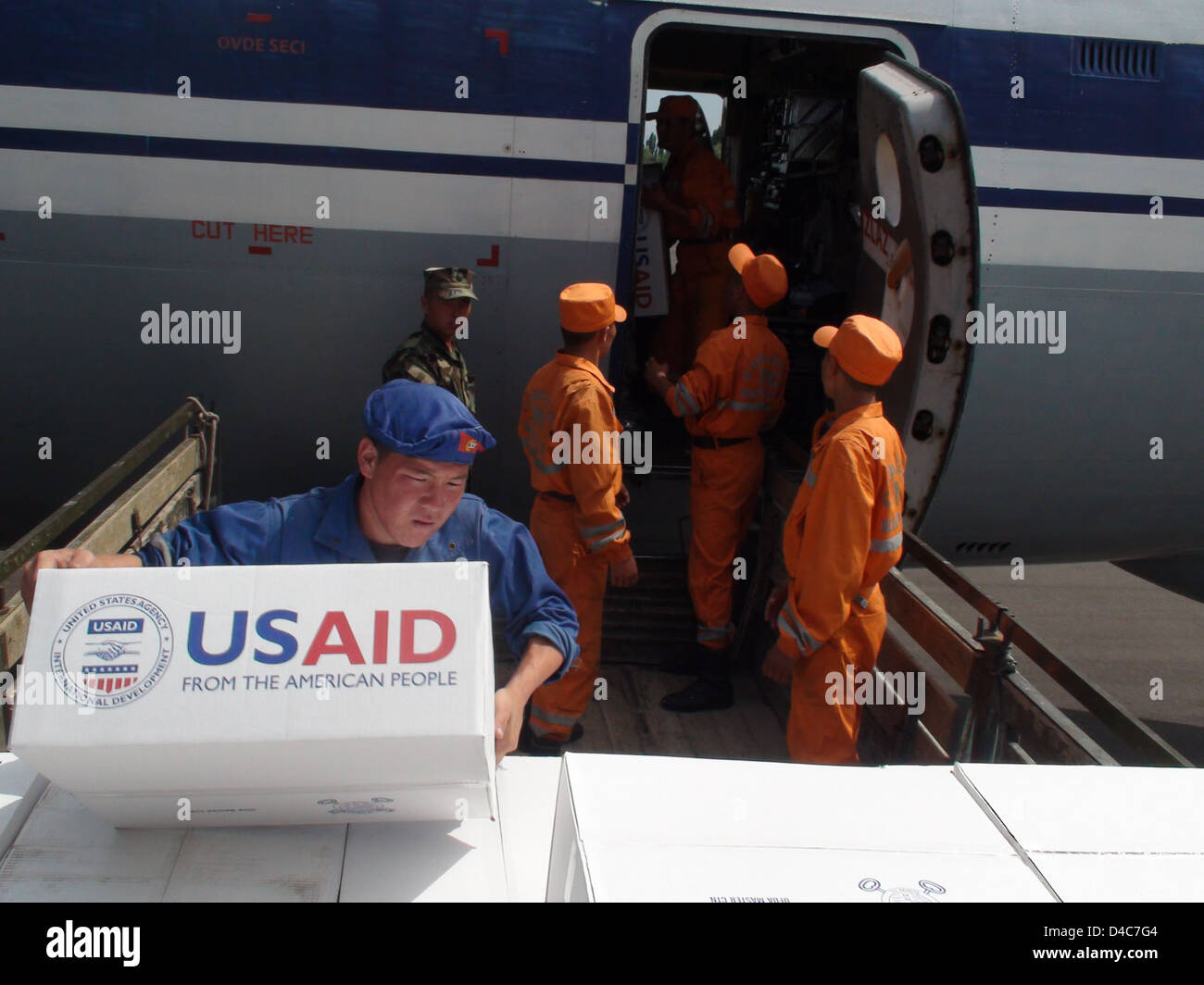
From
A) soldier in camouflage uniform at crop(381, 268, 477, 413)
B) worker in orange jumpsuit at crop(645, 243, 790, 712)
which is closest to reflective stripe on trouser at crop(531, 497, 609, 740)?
worker in orange jumpsuit at crop(645, 243, 790, 712)

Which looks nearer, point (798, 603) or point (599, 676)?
point (798, 603)

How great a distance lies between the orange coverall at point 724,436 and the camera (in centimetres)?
443

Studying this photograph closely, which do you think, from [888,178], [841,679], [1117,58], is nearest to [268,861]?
[841,679]

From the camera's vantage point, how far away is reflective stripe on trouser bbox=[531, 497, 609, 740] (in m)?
4.01

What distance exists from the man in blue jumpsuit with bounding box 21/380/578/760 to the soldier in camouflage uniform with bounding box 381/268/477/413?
73.3 inches

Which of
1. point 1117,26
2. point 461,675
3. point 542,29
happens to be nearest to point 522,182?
point 542,29

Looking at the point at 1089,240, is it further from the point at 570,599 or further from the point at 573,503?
the point at 570,599

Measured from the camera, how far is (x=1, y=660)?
82.8 inches

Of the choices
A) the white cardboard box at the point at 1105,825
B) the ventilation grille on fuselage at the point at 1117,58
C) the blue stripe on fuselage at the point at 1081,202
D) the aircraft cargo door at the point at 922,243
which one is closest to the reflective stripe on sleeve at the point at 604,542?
the aircraft cargo door at the point at 922,243

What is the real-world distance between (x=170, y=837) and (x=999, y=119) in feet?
13.7

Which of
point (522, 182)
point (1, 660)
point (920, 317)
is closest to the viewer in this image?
point (1, 660)

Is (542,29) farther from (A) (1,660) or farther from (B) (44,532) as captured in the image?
A: (A) (1,660)

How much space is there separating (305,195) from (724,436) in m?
1.99

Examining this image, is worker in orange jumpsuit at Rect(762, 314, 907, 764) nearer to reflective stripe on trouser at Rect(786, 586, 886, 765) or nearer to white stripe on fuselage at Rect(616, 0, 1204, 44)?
reflective stripe on trouser at Rect(786, 586, 886, 765)
